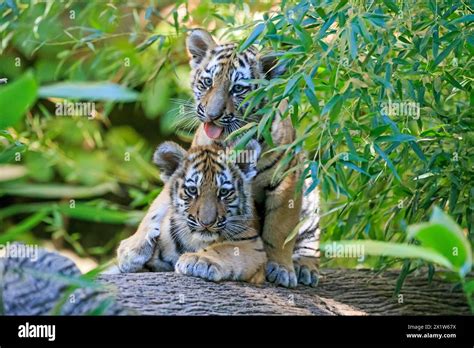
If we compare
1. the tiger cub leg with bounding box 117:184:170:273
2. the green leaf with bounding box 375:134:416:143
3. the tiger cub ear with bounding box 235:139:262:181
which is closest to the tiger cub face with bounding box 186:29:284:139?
the tiger cub ear with bounding box 235:139:262:181

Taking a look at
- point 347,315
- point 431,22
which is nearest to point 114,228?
point 347,315

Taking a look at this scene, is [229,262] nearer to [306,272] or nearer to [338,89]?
[306,272]

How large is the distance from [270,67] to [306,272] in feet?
2.76

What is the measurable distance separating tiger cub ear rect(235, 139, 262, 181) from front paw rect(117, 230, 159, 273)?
0.46 meters

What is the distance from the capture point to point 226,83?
323 cm

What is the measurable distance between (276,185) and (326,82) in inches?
21.6

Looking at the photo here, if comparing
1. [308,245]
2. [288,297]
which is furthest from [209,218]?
[308,245]

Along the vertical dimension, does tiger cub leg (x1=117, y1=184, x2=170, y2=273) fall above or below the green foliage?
below

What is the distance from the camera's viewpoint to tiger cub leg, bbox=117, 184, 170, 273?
3.20 m

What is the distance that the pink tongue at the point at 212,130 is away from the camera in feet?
10.5

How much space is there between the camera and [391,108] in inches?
113

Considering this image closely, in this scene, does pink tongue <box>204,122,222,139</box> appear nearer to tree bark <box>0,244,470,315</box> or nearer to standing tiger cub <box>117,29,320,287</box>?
standing tiger cub <box>117,29,320,287</box>

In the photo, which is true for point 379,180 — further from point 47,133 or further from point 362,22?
point 47,133

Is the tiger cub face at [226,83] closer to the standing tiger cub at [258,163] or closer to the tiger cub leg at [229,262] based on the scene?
the standing tiger cub at [258,163]
